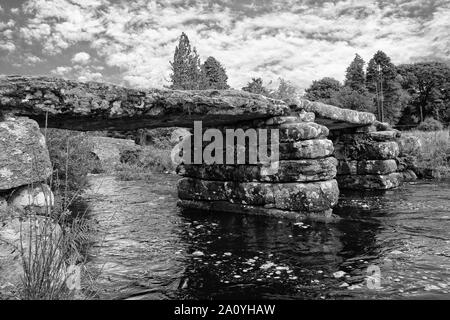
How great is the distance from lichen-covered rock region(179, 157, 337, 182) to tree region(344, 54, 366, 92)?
143ft

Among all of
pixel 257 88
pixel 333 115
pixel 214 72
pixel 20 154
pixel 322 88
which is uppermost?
pixel 214 72

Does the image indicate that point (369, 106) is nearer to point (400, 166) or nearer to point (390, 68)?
point (390, 68)

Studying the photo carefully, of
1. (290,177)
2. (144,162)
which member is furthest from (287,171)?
(144,162)

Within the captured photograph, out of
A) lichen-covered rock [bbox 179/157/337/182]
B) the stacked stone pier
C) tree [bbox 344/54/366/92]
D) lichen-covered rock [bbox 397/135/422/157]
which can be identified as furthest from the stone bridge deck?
tree [bbox 344/54/366/92]

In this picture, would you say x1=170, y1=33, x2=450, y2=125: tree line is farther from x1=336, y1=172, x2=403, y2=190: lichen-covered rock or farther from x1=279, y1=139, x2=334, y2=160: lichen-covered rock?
x1=279, y1=139, x2=334, y2=160: lichen-covered rock

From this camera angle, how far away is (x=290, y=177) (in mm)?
7754

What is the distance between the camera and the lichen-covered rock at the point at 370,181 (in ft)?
38.1

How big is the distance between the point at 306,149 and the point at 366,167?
17.1ft

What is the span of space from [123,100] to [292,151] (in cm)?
384

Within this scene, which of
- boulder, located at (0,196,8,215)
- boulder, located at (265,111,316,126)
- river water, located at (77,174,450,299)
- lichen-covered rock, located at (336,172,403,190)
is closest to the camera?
boulder, located at (0,196,8,215)

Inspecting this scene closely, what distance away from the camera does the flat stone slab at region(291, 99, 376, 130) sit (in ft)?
28.4

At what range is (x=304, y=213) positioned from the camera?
7.64m

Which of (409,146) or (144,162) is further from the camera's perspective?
(144,162)

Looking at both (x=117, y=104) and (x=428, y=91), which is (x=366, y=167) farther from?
(x=428, y=91)
